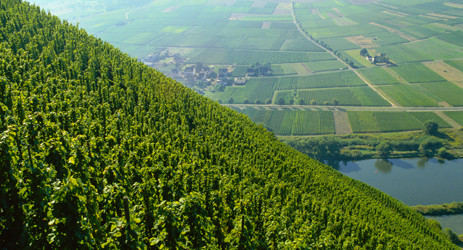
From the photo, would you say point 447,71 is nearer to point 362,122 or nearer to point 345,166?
point 362,122

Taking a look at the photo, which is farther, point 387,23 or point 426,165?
point 387,23

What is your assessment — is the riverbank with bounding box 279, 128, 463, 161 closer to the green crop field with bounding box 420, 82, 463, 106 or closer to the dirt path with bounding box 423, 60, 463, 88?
the green crop field with bounding box 420, 82, 463, 106

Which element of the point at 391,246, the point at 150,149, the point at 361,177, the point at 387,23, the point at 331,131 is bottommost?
the point at 361,177

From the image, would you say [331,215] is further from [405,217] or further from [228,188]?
[405,217]

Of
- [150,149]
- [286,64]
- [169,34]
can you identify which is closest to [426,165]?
[150,149]

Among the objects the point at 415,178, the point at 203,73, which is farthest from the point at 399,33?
the point at 415,178

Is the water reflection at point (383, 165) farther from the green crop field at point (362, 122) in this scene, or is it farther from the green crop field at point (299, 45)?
the green crop field at point (299, 45)

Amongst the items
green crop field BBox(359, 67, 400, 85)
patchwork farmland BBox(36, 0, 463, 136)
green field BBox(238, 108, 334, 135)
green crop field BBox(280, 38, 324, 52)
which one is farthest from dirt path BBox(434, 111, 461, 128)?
green crop field BBox(280, 38, 324, 52)
